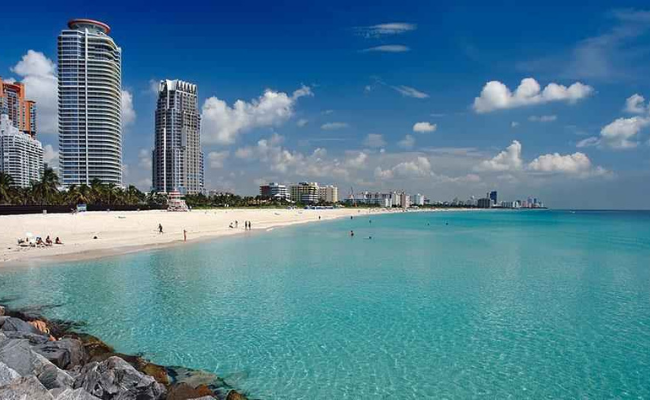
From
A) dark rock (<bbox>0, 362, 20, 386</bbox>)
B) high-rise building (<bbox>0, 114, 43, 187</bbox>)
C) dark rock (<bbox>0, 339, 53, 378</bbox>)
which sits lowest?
dark rock (<bbox>0, 339, 53, 378</bbox>)

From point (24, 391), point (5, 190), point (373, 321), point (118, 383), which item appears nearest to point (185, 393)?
point (118, 383)

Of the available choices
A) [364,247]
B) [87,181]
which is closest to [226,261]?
[364,247]

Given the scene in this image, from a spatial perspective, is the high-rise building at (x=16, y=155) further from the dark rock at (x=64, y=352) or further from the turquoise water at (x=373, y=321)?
the dark rock at (x=64, y=352)

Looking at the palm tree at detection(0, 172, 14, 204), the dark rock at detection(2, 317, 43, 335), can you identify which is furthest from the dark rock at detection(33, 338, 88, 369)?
the palm tree at detection(0, 172, 14, 204)

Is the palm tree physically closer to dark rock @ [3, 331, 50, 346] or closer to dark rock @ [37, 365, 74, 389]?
dark rock @ [3, 331, 50, 346]

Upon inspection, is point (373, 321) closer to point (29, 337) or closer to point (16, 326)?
point (29, 337)
